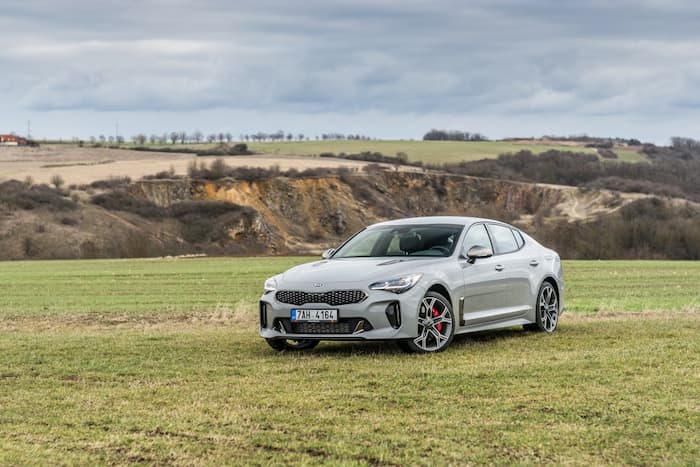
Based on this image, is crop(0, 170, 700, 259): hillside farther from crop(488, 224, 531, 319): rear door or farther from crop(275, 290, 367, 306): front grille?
Answer: crop(275, 290, 367, 306): front grille

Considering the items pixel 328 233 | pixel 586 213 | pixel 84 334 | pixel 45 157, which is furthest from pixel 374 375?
pixel 45 157

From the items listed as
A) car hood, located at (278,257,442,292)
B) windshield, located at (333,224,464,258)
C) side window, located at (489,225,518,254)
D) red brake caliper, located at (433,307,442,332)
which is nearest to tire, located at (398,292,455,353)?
red brake caliper, located at (433,307,442,332)

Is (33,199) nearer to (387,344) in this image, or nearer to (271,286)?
(387,344)

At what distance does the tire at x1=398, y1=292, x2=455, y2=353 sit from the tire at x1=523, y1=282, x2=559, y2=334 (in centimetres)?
237

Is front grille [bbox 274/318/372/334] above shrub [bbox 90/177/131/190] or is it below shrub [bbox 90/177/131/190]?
above

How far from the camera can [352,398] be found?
387 inches

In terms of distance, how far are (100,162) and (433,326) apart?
402 feet

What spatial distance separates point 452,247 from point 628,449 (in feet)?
21.5

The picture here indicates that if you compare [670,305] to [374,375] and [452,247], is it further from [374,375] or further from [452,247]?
[374,375]

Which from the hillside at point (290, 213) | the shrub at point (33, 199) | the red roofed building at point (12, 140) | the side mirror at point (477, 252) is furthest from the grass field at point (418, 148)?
the side mirror at point (477, 252)

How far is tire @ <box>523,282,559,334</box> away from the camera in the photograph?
15.4 m

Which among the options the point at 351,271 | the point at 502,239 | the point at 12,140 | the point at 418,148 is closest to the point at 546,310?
the point at 502,239

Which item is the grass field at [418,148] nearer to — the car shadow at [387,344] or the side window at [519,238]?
the side window at [519,238]

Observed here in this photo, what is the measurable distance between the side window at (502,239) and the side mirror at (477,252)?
2.66ft
